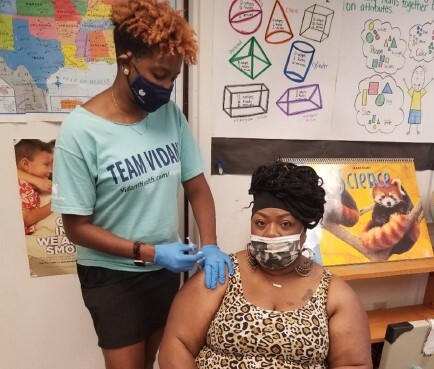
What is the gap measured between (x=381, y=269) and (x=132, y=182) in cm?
122

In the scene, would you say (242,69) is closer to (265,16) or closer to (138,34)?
(265,16)

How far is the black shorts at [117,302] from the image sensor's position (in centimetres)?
121

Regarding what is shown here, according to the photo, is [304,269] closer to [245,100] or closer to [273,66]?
[245,100]

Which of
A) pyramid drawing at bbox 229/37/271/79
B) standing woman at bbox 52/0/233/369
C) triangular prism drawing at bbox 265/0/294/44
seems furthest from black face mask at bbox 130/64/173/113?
triangular prism drawing at bbox 265/0/294/44

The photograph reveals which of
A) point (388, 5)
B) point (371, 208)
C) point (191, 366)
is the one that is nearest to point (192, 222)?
point (191, 366)

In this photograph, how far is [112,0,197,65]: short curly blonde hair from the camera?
1.01 metres

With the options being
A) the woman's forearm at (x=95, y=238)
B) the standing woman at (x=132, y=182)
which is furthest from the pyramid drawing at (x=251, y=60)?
the woman's forearm at (x=95, y=238)

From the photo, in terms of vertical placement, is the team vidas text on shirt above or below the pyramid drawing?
below

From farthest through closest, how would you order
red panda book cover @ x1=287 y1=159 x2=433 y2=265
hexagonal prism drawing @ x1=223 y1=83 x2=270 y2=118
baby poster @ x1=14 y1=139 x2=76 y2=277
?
red panda book cover @ x1=287 y1=159 x2=433 y2=265 < hexagonal prism drawing @ x1=223 y1=83 x2=270 y2=118 < baby poster @ x1=14 y1=139 x2=76 y2=277

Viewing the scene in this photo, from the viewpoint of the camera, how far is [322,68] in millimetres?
1706

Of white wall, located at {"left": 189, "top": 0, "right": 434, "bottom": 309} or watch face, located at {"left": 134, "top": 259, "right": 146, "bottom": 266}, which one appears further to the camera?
white wall, located at {"left": 189, "top": 0, "right": 434, "bottom": 309}

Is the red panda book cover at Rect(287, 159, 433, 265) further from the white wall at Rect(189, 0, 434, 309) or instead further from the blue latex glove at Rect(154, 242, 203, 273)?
the blue latex glove at Rect(154, 242, 203, 273)

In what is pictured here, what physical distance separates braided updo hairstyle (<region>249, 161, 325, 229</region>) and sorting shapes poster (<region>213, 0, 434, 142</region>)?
0.54 metres

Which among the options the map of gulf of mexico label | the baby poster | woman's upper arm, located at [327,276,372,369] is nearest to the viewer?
woman's upper arm, located at [327,276,372,369]
